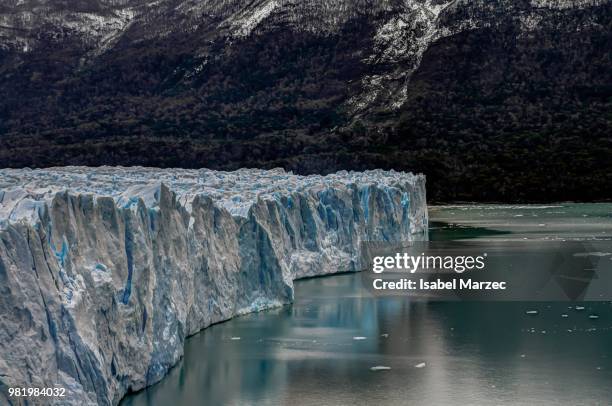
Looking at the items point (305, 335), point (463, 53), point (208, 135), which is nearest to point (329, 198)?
point (305, 335)

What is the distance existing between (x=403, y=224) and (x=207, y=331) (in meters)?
12.9

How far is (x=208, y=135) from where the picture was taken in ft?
215

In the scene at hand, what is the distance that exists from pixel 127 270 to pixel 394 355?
4319mm

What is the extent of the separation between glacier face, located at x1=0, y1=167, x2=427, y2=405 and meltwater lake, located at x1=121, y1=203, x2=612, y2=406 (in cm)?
50

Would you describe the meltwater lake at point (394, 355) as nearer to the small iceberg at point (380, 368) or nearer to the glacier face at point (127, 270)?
the small iceberg at point (380, 368)

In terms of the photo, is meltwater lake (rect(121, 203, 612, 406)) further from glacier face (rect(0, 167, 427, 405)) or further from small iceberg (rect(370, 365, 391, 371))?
glacier face (rect(0, 167, 427, 405))

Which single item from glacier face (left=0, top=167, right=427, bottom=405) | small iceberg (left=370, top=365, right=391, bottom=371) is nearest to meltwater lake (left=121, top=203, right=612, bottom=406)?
small iceberg (left=370, top=365, right=391, bottom=371)

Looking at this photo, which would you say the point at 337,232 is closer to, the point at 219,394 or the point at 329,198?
the point at 329,198

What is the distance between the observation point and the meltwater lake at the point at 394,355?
11.4m

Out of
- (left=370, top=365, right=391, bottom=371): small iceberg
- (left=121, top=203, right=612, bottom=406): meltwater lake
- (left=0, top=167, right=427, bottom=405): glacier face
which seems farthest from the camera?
(left=370, top=365, right=391, bottom=371): small iceberg

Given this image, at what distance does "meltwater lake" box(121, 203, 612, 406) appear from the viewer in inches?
448

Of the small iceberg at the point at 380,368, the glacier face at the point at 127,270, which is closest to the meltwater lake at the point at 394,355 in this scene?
the small iceberg at the point at 380,368

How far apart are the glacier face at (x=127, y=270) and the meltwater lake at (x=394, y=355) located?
1.63 ft

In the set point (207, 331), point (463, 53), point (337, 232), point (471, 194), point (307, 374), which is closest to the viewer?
point (307, 374)
